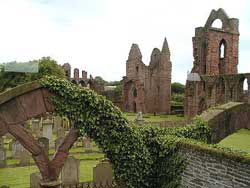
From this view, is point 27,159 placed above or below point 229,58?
below

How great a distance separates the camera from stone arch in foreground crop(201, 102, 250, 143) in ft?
39.6

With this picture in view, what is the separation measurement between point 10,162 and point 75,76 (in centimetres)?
5062

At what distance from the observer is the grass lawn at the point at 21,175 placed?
41.2ft

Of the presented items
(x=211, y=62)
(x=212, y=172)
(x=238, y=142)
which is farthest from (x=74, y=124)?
(x=211, y=62)

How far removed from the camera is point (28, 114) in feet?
30.0

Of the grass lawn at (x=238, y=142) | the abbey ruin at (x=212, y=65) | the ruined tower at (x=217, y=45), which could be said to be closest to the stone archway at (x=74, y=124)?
the grass lawn at (x=238, y=142)

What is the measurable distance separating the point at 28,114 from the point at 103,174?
13.6 feet

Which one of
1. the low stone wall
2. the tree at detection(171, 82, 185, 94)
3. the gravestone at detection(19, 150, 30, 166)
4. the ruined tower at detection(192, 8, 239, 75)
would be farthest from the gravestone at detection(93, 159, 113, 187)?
the tree at detection(171, 82, 185, 94)

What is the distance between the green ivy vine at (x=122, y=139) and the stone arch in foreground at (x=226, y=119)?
7.22ft

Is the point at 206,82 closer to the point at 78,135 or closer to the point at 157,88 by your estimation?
the point at 157,88

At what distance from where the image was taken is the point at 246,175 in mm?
7836

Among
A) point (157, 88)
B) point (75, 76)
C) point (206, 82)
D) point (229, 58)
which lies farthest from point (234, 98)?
point (75, 76)

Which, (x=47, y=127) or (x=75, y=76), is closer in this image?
(x=47, y=127)

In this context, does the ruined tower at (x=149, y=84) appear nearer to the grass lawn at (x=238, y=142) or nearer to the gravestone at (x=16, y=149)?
the grass lawn at (x=238, y=142)
